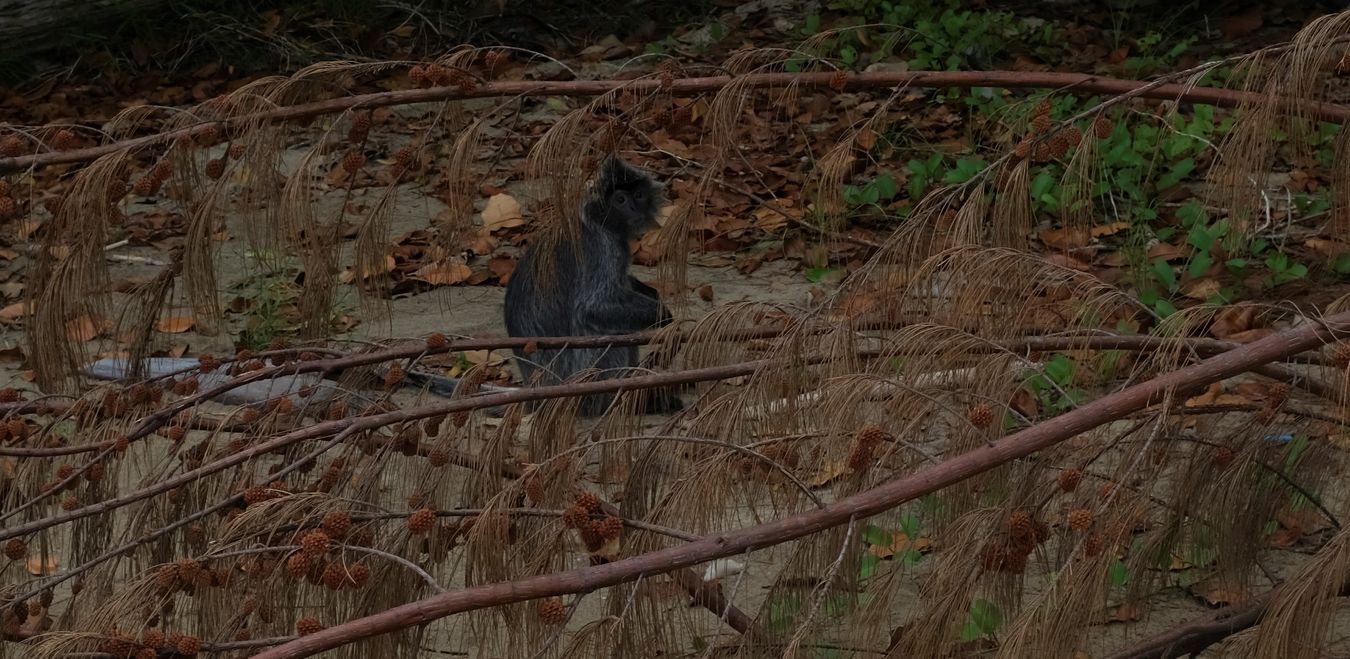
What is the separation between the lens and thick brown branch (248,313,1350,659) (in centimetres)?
196

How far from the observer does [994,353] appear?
2.78 m

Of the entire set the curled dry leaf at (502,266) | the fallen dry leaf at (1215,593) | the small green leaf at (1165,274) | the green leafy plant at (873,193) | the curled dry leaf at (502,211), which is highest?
the green leafy plant at (873,193)

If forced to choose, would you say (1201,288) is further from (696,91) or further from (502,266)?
(502,266)

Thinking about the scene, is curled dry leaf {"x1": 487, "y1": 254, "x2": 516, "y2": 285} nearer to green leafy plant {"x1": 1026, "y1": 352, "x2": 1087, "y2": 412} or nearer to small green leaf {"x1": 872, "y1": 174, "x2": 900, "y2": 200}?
small green leaf {"x1": 872, "y1": 174, "x2": 900, "y2": 200}

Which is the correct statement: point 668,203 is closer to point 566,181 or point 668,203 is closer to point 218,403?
point 218,403

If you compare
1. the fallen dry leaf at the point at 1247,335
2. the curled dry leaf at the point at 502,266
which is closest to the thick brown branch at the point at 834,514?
the fallen dry leaf at the point at 1247,335

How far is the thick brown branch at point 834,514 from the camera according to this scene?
1965mm

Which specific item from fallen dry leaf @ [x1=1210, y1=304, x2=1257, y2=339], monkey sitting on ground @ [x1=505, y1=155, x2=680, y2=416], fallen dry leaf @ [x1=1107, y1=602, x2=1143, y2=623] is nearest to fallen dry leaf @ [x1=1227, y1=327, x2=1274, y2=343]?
fallen dry leaf @ [x1=1210, y1=304, x2=1257, y2=339]

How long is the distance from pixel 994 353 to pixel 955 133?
4202 mm

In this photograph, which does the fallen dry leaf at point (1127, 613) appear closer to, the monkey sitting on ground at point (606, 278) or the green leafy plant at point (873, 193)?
the monkey sitting on ground at point (606, 278)

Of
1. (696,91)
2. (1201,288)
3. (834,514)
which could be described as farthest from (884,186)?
(834,514)

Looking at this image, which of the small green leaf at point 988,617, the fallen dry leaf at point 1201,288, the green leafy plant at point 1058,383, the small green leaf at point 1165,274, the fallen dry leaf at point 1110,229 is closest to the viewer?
the small green leaf at point 988,617

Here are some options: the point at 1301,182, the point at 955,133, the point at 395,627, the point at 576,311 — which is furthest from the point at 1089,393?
the point at 955,133

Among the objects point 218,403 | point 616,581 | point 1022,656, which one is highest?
point 616,581
